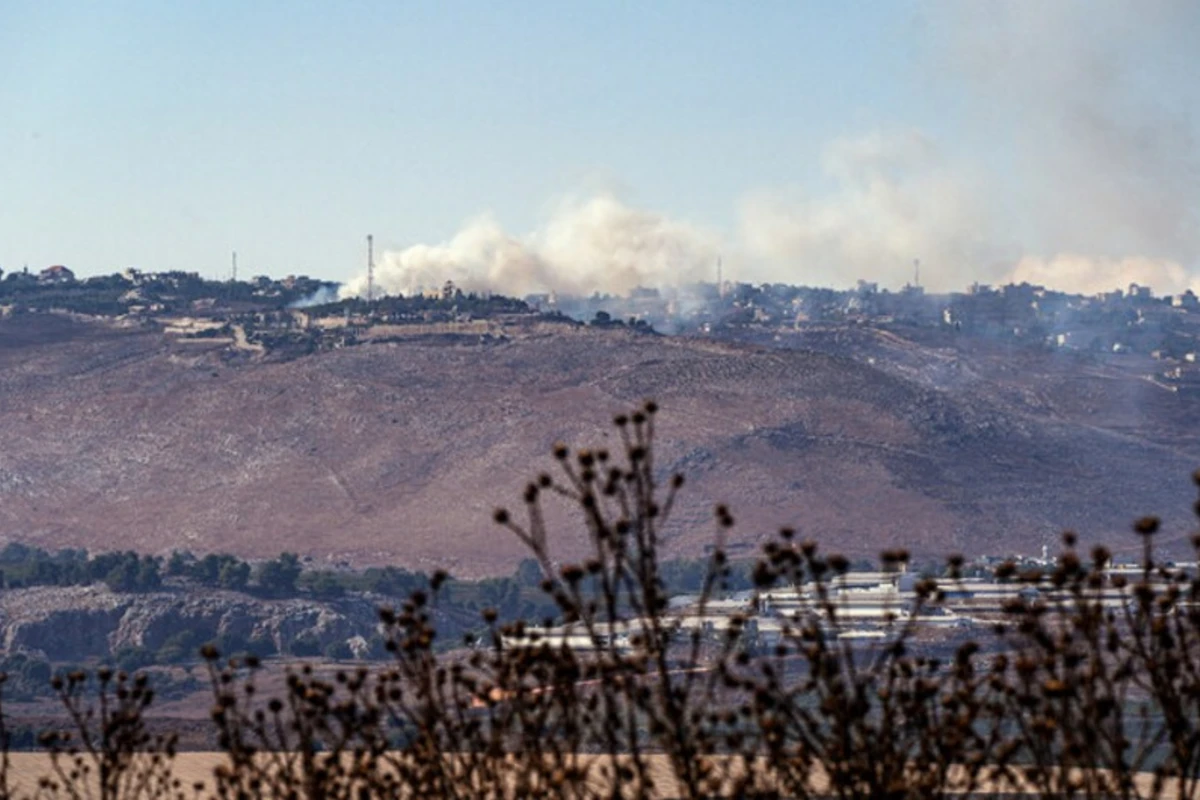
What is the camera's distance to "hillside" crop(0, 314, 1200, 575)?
126 metres

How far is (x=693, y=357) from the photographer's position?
155250 mm

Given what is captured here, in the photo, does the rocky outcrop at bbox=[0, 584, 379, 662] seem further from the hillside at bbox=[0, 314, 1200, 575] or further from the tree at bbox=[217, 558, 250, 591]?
the hillside at bbox=[0, 314, 1200, 575]

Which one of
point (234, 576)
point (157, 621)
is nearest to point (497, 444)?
point (234, 576)

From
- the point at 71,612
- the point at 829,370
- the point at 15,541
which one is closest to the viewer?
the point at 71,612

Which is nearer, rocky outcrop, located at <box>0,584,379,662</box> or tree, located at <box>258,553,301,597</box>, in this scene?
rocky outcrop, located at <box>0,584,379,662</box>

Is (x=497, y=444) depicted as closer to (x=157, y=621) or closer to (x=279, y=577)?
(x=279, y=577)

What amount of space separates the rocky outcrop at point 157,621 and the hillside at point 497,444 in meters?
16.3

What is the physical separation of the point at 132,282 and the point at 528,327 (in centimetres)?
4679

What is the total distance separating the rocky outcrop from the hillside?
1632 centimetres

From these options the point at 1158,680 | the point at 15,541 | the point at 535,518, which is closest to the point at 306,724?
the point at 535,518

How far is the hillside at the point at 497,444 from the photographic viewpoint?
414 ft

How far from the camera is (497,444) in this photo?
138250mm

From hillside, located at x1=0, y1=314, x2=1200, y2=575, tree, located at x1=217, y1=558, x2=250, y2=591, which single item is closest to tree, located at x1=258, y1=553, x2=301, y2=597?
tree, located at x1=217, y1=558, x2=250, y2=591

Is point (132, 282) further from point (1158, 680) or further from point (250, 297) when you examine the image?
point (1158, 680)
